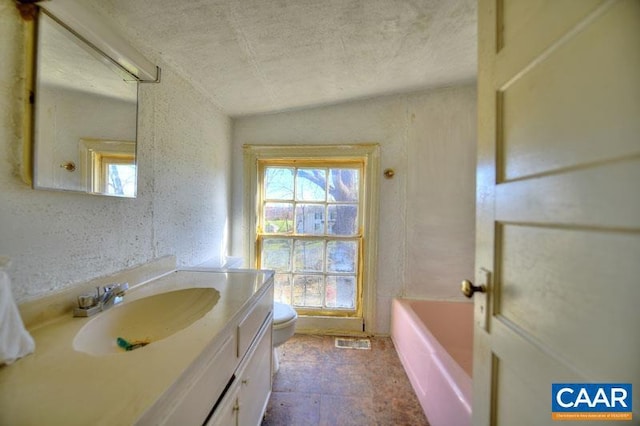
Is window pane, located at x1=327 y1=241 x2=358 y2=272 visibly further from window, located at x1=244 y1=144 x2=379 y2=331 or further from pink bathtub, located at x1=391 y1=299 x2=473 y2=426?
pink bathtub, located at x1=391 y1=299 x2=473 y2=426

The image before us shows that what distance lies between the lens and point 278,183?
2273 mm

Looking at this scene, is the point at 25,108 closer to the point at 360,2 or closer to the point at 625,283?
the point at 360,2

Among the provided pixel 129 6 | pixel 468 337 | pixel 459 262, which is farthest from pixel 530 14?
pixel 468 337

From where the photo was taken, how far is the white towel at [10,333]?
54 cm

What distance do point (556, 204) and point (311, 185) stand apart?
6.08 ft

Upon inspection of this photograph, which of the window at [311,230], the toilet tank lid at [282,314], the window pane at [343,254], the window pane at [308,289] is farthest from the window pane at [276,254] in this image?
the toilet tank lid at [282,314]

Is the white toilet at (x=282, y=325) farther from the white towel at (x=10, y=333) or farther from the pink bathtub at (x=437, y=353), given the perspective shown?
the white towel at (x=10, y=333)

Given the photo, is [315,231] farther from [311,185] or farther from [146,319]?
[146,319]

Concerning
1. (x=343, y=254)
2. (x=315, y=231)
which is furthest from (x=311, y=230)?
(x=343, y=254)

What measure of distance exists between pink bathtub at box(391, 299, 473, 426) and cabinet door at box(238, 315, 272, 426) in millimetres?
893

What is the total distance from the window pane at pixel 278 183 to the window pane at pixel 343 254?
0.60 metres

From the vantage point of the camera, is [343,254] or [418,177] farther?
[343,254]

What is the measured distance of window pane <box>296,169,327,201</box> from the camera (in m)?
2.24

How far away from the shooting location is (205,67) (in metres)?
1.40
